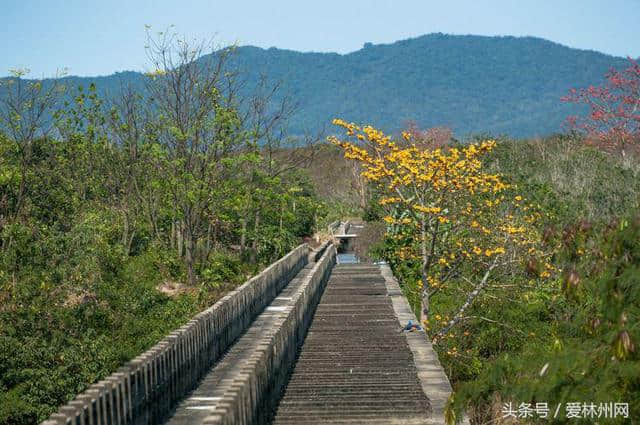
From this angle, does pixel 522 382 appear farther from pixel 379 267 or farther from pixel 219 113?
pixel 379 267

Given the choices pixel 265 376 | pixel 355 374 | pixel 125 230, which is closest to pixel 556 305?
pixel 355 374

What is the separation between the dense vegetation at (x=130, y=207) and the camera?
55.5 ft

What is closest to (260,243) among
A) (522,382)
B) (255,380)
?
(255,380)

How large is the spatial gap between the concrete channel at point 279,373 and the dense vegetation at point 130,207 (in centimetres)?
160

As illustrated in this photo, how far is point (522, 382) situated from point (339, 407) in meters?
4.55

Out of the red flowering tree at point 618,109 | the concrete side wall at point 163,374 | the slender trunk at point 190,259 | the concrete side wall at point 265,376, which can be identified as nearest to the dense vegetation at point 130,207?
the slender trunk at point 190,259

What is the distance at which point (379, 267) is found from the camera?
28.6 m

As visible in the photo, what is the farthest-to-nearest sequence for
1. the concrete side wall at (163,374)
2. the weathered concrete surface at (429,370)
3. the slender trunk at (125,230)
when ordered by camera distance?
the slender trunk at (125,230) < the weathered concrete surface at (429,370) < the concrete side wall at (163,374)

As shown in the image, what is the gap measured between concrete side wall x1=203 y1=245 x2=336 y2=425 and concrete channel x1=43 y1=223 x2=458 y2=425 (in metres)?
0.01

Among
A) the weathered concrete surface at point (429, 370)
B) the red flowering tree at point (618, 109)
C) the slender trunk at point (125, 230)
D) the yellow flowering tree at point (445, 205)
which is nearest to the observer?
the weathered concrete surface at point (429, 370)

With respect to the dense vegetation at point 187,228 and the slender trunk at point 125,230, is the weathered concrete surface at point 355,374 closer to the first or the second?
the dense vegetation at point 187,228

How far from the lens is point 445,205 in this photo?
2216cm

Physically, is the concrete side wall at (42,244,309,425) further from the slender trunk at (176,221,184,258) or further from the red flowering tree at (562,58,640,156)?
the red flowering tree at (562,58,640,156)

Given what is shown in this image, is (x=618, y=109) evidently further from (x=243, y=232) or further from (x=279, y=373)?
(x=279, y=373)
